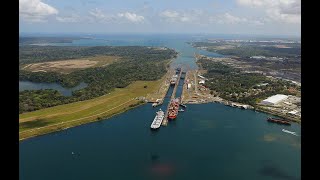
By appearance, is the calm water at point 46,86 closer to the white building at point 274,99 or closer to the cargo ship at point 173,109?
the cargo ship at point 173,109

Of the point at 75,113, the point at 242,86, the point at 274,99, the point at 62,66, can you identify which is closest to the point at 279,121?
the point at 274,99

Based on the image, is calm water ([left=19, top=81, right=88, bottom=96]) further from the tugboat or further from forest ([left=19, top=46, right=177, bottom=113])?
the tugboat

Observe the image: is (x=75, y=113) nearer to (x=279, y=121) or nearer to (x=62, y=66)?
(x=279, y=121)

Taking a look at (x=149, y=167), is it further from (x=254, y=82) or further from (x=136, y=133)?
(x=254, y=82)

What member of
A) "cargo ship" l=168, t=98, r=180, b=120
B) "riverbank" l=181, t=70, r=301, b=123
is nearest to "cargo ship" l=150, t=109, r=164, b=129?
"cargo ship" l=168, t=98, r=180, b=120
